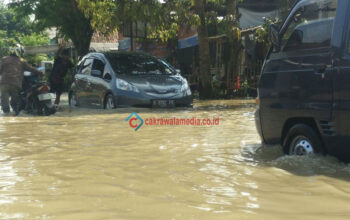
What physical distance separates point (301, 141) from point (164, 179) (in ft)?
4.58

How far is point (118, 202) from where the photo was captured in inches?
128

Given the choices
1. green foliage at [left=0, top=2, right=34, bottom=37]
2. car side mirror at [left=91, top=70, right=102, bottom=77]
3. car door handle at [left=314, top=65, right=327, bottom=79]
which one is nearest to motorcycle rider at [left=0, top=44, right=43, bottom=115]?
car side mirror at [left=91, top=70, right=102, bottom=77]

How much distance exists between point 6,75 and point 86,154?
621 cm

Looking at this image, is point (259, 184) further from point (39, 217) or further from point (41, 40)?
point (41, 40)

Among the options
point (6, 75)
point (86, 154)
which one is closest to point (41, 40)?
point (6, 75)

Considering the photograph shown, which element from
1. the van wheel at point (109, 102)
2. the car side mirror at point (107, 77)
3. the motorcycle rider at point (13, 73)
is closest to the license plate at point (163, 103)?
the van wheel at point (109, 102)

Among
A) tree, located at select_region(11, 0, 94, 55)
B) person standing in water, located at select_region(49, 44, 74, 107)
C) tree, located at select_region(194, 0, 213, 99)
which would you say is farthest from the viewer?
tree, located at select_region(11, 0, 94, 55)

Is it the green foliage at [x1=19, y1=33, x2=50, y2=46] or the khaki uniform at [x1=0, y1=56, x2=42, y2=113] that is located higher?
the green foliage at [x1=19, y1=33, x2=50, y2=46]

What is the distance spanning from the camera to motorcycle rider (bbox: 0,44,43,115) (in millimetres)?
10688

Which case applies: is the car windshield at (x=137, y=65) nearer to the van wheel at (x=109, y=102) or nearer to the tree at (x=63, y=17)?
the van wheel at (x=109, y=102)

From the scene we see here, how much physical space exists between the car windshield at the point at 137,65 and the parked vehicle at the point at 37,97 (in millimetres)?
1648

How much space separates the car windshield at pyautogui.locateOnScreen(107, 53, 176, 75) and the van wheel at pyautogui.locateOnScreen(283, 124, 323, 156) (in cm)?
646

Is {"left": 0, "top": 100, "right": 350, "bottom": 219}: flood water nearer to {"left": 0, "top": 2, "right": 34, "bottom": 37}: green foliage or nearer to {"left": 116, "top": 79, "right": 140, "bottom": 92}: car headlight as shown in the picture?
{"left": 116, "top": 79, "right": 140, "bottom": 92}: car headlight

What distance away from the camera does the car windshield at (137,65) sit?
424 inches
